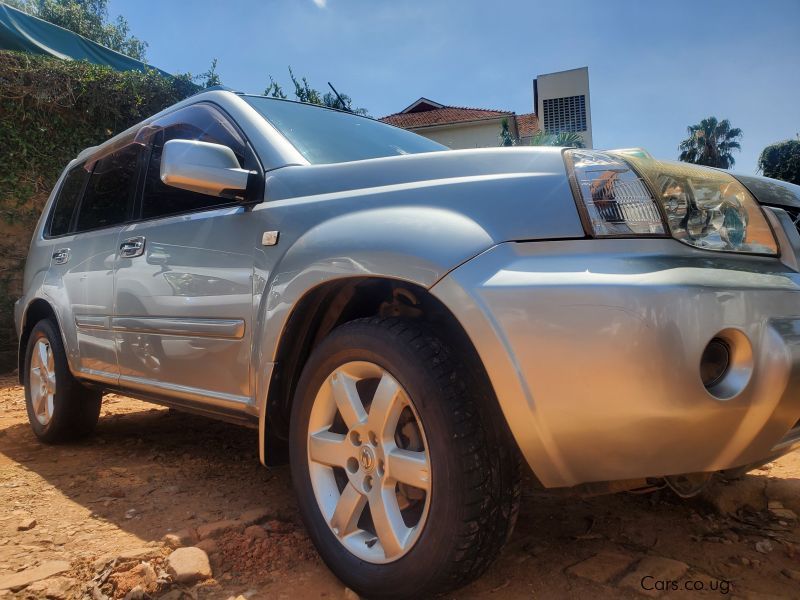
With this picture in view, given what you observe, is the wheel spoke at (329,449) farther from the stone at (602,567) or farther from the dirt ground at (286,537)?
the stone at (602,567)

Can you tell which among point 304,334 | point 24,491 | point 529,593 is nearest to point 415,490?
point 529,593

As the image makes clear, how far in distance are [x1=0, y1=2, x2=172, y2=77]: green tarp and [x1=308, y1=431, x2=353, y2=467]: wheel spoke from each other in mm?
7736

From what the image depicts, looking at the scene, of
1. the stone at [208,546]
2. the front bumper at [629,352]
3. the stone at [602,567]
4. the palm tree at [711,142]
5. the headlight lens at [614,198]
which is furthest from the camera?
the palm tree at [711,142]

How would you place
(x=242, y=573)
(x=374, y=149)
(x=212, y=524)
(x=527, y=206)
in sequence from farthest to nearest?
1. (x=374, y=149)
2. (x=212, y=524)
3. (x=242, y=573)
4. (x=527, y=206)

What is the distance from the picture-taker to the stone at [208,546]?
2.11 m

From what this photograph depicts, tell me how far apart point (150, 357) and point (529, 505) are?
70.9 inches

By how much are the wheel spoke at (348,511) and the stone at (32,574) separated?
3.35ft

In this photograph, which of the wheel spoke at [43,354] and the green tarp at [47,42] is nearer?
the wheel spoke at [43,354]

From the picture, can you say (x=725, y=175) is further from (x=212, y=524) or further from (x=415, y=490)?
(x=212, y=524)

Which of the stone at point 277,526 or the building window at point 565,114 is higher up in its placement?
the building window at point 565,114

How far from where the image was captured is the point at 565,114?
2314 cm

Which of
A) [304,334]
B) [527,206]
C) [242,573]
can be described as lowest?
[242,573]

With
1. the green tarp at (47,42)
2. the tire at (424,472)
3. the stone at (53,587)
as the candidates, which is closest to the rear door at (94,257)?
the stone at (53,587)

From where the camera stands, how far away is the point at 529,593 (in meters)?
1.76
